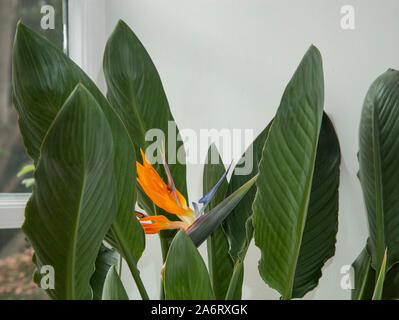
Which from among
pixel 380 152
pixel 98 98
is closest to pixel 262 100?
pixel 380 152

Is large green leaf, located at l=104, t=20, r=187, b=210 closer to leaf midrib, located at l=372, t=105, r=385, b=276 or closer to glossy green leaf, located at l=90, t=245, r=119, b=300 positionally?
glossy green leaf, located at l=90, t=245, r=119, b=300

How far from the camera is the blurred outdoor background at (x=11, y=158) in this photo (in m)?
1.04

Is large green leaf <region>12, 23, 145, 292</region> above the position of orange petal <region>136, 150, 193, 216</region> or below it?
above

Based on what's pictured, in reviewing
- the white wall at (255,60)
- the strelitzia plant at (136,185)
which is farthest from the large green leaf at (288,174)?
the white wall at (255,60)

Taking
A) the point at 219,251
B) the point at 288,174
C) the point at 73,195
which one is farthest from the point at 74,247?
the point at 219,251

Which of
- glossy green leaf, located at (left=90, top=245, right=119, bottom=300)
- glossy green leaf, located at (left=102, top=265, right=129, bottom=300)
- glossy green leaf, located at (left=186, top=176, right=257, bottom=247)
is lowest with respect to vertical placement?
glossy green leaf, located at (left=90, top=245, right=119, bottom=300)

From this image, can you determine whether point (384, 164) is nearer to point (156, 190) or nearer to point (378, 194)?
point (378, 194)

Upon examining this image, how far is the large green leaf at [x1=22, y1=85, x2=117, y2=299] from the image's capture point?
1.49 ft

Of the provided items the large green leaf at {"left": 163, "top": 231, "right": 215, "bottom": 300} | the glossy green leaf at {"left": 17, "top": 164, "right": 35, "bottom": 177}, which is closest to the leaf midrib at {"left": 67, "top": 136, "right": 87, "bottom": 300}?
the large green leaf at {"left": 163, "top": 231, "right": 215, "bottom": 300}

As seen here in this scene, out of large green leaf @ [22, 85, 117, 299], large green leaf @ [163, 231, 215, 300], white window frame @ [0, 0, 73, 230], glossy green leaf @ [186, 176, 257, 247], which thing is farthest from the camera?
white window frame @ [0, 0, 73, 230]

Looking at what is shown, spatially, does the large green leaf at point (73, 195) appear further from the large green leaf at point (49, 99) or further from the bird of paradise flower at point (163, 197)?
the bird of paradise flower at point (163, 197)

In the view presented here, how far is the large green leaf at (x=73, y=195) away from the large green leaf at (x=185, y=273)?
89 millimetres

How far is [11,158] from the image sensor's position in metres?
1.06

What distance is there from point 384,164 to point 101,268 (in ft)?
1.69
